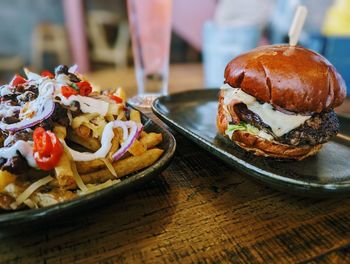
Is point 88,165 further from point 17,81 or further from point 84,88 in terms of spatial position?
point 17,81

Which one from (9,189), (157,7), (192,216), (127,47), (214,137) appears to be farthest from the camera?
(127,47)

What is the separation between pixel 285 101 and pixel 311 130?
18 centimetres

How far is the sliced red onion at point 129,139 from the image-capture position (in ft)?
3.64

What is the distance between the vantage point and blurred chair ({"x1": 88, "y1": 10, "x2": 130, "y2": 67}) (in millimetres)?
6438

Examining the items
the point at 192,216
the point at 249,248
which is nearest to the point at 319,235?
the point at 249,248

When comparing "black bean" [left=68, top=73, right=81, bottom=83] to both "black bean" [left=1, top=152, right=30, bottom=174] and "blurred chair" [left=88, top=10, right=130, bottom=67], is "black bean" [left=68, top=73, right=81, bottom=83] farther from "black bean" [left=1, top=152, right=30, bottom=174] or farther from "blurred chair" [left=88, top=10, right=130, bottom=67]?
"blurred chair" [left=88, top=10, right=130, bottom=67]

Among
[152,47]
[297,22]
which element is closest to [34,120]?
[297,22]

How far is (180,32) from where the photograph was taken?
492 centimetres

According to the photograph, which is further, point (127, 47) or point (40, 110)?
point (127, 47)

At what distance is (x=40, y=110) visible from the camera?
3.72ft

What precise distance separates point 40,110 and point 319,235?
3.35ft

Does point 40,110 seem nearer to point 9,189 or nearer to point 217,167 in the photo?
point 9,189

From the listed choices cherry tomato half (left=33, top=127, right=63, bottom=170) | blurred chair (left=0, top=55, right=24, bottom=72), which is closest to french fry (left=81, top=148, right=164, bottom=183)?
cherry tomato half (left=33, top=127, right=63, bottom=170)

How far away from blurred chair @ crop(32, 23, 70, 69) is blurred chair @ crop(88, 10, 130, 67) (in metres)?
0.57
